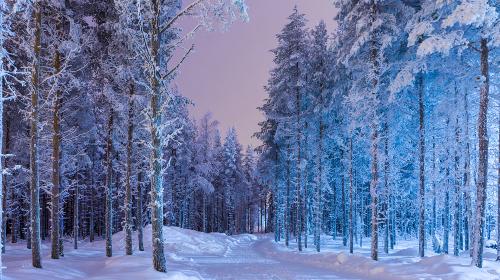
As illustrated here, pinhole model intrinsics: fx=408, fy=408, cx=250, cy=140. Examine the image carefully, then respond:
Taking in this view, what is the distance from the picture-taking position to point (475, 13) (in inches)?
512

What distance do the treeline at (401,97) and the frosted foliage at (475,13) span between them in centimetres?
4

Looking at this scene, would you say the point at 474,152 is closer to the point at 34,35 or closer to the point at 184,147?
the point at 34,35

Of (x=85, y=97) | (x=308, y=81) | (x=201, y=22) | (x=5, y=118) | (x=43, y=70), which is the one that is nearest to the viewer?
(x=201, y=22)

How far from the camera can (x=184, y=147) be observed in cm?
4850

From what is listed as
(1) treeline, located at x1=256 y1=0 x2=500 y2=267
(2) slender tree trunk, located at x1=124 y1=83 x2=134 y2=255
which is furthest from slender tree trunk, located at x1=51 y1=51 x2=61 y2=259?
(1) treeline, located at x1=256 y1=0 x2=500 y2=267

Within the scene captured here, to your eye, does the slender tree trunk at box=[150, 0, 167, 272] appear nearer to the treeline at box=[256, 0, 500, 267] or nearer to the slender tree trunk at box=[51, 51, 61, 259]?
the slender tree trunk at box=[51, 51, 61, 259]

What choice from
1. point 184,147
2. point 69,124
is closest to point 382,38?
point 69,124

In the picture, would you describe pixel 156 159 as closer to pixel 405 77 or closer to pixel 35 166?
pixel 35 166

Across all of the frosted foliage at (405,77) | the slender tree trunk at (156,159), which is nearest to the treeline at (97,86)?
the slender tree trunk at (156,159)

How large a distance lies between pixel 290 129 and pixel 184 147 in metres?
18.5

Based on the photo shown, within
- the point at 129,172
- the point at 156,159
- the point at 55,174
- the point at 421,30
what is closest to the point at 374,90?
the point at 421,30

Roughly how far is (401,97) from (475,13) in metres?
7.72

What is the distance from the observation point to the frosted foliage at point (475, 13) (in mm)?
13023

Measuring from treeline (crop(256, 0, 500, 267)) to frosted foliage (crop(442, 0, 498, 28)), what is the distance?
0.04 meters
